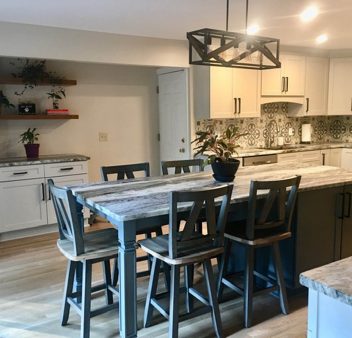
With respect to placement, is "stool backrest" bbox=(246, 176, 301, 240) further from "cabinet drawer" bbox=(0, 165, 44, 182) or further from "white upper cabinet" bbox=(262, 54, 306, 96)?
"white upper cabinet" bbox=(262, 54, 306, 96)

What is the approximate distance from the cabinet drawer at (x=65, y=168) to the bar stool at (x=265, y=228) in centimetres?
249

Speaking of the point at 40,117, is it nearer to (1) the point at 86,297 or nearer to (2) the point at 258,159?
(2) the point at 258,159

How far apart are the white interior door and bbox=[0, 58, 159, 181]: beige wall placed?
0.84 feet

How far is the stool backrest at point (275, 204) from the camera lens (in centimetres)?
247

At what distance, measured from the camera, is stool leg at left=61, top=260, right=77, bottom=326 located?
2551 mm

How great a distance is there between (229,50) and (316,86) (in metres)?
3.75

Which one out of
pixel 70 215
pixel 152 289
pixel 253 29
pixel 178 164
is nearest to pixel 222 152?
pixel 178 164

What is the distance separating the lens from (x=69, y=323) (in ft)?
8.70

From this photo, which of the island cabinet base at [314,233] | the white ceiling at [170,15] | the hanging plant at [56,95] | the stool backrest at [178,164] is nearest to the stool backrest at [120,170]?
the stool backrest at [178,164]

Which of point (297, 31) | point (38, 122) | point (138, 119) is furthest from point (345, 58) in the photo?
point (38, 122)

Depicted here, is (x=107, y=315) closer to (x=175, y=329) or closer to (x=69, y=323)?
(x=69, y=323)

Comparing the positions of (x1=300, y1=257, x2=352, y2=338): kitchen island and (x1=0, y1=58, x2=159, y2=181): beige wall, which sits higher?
(x1=0, y1=58, x2=159, y2=181): beige wall

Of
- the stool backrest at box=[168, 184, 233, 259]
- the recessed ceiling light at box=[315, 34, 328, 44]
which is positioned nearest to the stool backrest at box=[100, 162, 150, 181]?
the stool backrest at box=[168, 184, 233, 259]

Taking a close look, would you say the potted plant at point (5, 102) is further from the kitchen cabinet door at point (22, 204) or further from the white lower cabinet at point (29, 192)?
the kitchen cabinet door at point (22, 204)
